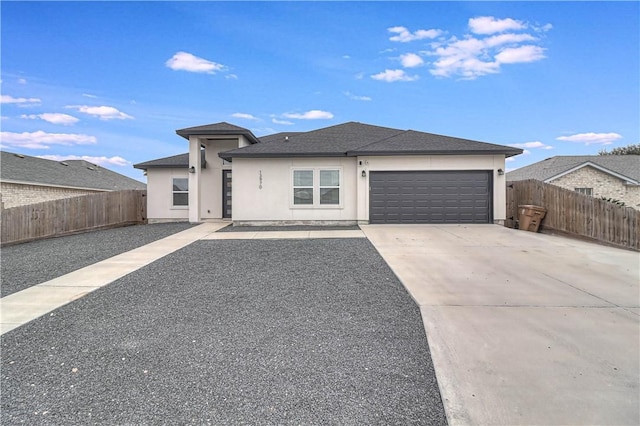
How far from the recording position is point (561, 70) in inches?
490

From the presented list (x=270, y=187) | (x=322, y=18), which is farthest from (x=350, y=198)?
(x=322, y=18)

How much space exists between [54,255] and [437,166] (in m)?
12.7

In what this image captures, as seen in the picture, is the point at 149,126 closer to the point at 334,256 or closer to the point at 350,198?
the point at 350,198

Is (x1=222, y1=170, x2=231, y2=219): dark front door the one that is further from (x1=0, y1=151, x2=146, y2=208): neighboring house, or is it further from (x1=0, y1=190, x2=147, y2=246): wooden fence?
(x1=0, y1=151, x2=146, y2=208): neighboring house

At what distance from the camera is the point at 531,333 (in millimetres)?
3344

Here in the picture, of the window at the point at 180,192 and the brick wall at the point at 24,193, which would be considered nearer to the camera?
the window at the point at 180,192

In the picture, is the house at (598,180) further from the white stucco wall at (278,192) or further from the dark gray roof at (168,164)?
the dark gray roof at (168,164)

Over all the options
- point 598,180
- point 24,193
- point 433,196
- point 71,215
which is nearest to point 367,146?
point 433,196

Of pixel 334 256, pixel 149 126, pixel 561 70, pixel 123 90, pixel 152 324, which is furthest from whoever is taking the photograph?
pixel 149 126

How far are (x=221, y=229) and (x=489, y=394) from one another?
35.4ft

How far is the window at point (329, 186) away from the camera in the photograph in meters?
12.7

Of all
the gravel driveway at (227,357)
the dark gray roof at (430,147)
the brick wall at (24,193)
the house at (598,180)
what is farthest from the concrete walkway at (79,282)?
the house at (598,180)

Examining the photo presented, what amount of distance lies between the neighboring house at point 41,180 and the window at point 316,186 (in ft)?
53.4

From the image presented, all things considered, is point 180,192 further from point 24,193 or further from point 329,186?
point 24,193
